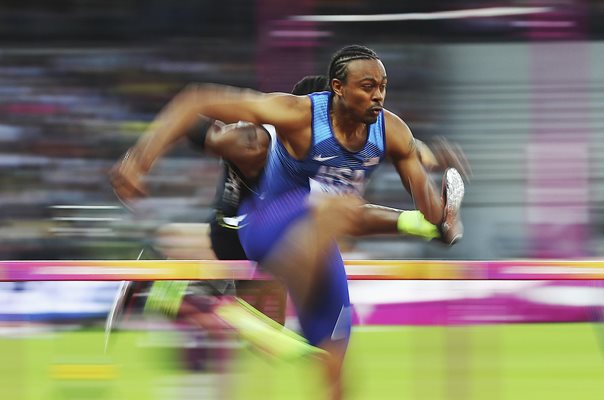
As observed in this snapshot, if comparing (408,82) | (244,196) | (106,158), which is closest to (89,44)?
(106,158)

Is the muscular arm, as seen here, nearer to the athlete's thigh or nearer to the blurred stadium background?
the athlete's thigh

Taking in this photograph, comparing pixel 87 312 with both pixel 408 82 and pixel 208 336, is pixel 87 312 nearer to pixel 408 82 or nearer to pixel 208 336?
pixel 208 336

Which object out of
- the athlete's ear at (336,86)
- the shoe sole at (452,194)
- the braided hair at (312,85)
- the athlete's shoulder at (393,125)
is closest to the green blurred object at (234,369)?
the shoe sole at (452,194)

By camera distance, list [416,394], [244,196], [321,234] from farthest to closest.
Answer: [244,196] → [416,394] → [321,234]

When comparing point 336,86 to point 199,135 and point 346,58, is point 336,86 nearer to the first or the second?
point 346,58

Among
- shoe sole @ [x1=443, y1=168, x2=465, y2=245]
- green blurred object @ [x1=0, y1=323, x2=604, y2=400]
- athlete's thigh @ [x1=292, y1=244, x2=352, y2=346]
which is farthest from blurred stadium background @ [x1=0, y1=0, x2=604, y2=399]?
shoe sole @ [x1=443, y1=168, x2=465, y2=245]

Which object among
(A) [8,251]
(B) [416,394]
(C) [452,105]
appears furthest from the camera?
(C) [452,105]

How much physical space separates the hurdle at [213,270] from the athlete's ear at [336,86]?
683 millimetres

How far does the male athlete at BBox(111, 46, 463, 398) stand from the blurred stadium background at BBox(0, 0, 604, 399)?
3812 millimetres

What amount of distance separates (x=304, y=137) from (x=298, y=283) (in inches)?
21.2

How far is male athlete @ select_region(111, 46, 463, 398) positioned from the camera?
3.96 meters

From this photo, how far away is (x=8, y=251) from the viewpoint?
8109 mm

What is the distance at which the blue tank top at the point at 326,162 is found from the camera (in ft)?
13.5

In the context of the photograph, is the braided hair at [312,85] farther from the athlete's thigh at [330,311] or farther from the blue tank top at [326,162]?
the athlete's thigh at [330,311]
